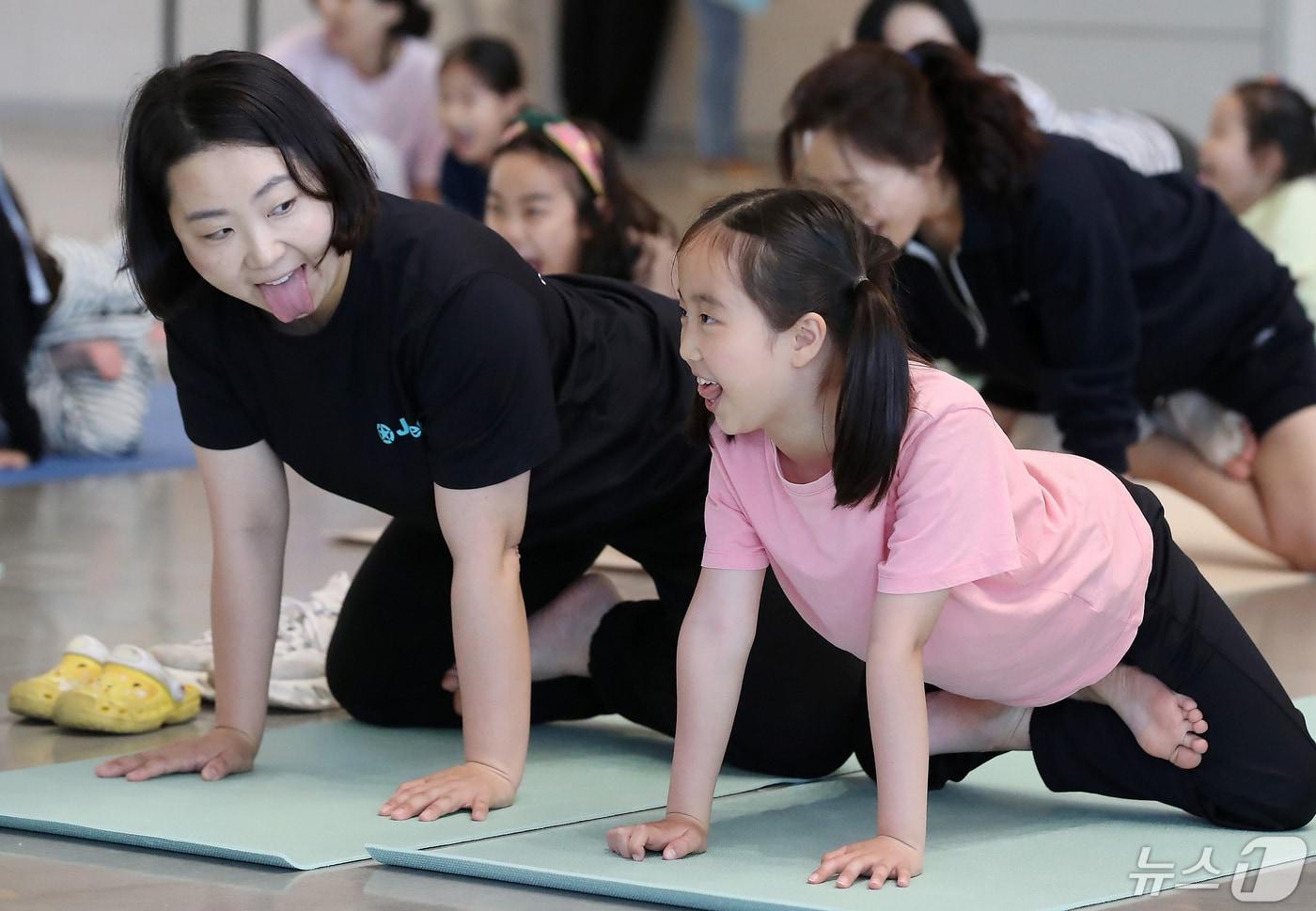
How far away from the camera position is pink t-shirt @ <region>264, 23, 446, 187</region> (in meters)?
5.55

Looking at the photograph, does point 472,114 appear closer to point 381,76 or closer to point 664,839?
point 381,76

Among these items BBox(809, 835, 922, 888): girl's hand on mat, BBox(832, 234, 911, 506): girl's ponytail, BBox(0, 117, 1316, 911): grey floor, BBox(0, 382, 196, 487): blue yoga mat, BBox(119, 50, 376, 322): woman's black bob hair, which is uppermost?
BBox(119, 50, 376, 322): woman's black bob hair

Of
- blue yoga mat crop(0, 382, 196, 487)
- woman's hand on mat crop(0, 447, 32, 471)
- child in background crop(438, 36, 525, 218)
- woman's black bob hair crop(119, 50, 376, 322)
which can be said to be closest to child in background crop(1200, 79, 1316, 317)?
child in background crop(438, 36, 525, 218)

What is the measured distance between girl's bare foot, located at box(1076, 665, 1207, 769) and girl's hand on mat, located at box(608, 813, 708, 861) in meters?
0.41

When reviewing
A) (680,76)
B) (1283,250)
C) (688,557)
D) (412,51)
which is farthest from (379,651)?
(680,76)

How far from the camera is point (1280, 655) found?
2.43 meters

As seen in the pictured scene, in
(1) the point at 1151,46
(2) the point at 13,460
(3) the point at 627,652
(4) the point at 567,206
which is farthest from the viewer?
(1) the point at 1151,46

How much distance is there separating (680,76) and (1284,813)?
26.1ft

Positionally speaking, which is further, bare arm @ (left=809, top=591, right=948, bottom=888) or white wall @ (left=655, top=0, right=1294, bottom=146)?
white wall @ (left=655, top=0, right=1294, bottom=146)

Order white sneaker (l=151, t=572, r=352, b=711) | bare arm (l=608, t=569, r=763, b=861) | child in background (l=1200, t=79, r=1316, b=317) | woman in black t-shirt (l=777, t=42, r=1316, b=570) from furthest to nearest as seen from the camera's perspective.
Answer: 1. child in background (l=1200, t=79, r=1316, b=317)
2. woman in black t-shirt (l=777, t=42, r=1316, b=570)
3. white sneaker (l=151, t=572, r=352, b=711)
4. bare arm (l=608, t=569, r=763, b=861)

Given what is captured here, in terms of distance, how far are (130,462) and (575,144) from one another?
50.0 inches

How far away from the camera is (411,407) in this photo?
1808 millimetres

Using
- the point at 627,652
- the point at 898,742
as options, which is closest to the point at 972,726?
the point at 898,742

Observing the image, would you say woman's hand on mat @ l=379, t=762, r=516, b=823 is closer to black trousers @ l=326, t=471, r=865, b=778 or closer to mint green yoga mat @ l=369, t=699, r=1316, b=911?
mint green yoga mat @ l=369, t=699, r=1316, b=911
